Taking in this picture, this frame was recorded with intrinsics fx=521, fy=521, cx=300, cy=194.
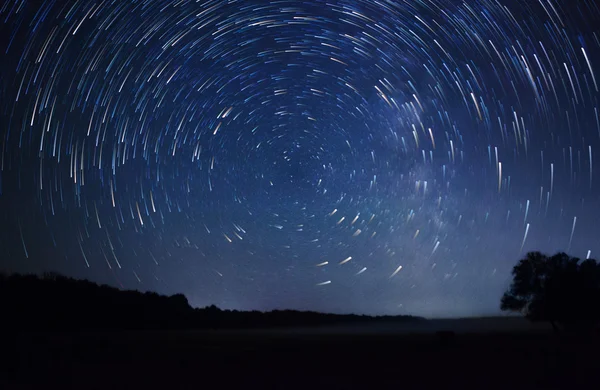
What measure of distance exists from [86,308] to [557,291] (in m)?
47.6

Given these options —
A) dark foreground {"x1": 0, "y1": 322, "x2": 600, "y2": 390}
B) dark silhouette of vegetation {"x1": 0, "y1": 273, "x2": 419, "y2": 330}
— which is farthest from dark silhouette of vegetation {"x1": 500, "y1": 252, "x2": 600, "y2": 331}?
dark silhouette of vegetation {"x1": 0, "y1": 273, "x2": 419, "y2": 330}

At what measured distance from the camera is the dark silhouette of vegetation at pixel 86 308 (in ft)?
158

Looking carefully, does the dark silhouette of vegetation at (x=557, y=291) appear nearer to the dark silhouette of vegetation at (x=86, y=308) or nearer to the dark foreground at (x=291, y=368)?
the dark foreground at (x=291, y=368)

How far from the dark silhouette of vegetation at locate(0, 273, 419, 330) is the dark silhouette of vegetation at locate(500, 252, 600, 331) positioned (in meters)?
38.8

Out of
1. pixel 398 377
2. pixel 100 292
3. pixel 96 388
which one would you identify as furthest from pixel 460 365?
pixel 100 292

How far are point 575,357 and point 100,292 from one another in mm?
58169

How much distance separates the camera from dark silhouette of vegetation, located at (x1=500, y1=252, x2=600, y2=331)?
36.8 m

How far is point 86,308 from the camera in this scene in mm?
58250

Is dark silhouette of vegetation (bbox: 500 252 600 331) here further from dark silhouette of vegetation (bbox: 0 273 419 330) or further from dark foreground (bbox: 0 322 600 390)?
dark silhouette of vegetation (bbox: 0 273 419 330)

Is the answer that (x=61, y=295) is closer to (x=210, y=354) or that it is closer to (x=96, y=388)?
(x=210, y=354)

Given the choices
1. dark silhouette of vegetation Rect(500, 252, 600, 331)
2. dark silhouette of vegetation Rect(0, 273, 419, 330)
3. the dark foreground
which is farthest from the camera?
dark silhouette of vegetation Rect(0, 273, 419, 330)

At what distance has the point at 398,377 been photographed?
54.3 feet

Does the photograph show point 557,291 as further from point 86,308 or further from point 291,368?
point 86,308

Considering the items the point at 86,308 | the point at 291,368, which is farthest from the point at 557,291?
the point at 86,308
